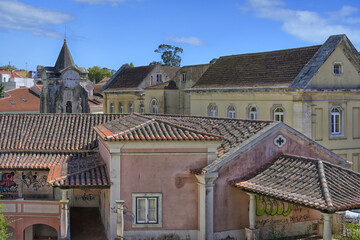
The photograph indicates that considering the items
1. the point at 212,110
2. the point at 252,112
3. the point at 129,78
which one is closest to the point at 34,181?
the point at 252,112

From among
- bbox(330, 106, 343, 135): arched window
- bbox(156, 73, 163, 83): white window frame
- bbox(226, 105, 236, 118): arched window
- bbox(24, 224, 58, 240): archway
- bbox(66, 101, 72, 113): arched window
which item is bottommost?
bbox(24, 224, 58, 240): archway

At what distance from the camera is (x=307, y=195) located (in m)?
14.2

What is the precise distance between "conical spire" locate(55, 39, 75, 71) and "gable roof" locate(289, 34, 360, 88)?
66.1 ft

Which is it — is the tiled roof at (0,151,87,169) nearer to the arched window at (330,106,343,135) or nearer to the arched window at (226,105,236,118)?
the arched window at (226,105,236,118)

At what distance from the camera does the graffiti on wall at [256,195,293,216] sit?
16.8m

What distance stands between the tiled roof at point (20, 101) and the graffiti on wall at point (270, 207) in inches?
1752

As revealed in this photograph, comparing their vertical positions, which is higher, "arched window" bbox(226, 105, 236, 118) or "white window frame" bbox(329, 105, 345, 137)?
"arched window" bbox(226, 105, 236, 118)

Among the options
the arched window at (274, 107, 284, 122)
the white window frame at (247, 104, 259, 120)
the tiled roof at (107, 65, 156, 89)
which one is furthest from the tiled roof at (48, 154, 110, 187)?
the tiled roof at (107, 65, 156, 89)

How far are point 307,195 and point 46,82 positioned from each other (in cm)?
2925

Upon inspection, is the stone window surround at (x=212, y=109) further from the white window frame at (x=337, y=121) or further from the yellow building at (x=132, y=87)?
the yellow building at (x=132, y=87)

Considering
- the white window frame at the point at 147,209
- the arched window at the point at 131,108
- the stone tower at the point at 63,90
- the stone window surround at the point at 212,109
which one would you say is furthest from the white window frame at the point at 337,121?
the arched window at the point at 131,108

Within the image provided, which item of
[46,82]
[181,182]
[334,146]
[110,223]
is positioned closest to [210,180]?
[181,182]

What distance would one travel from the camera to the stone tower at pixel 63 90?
39062 millimetres

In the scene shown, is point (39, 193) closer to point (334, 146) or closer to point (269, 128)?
point (269, 128)
